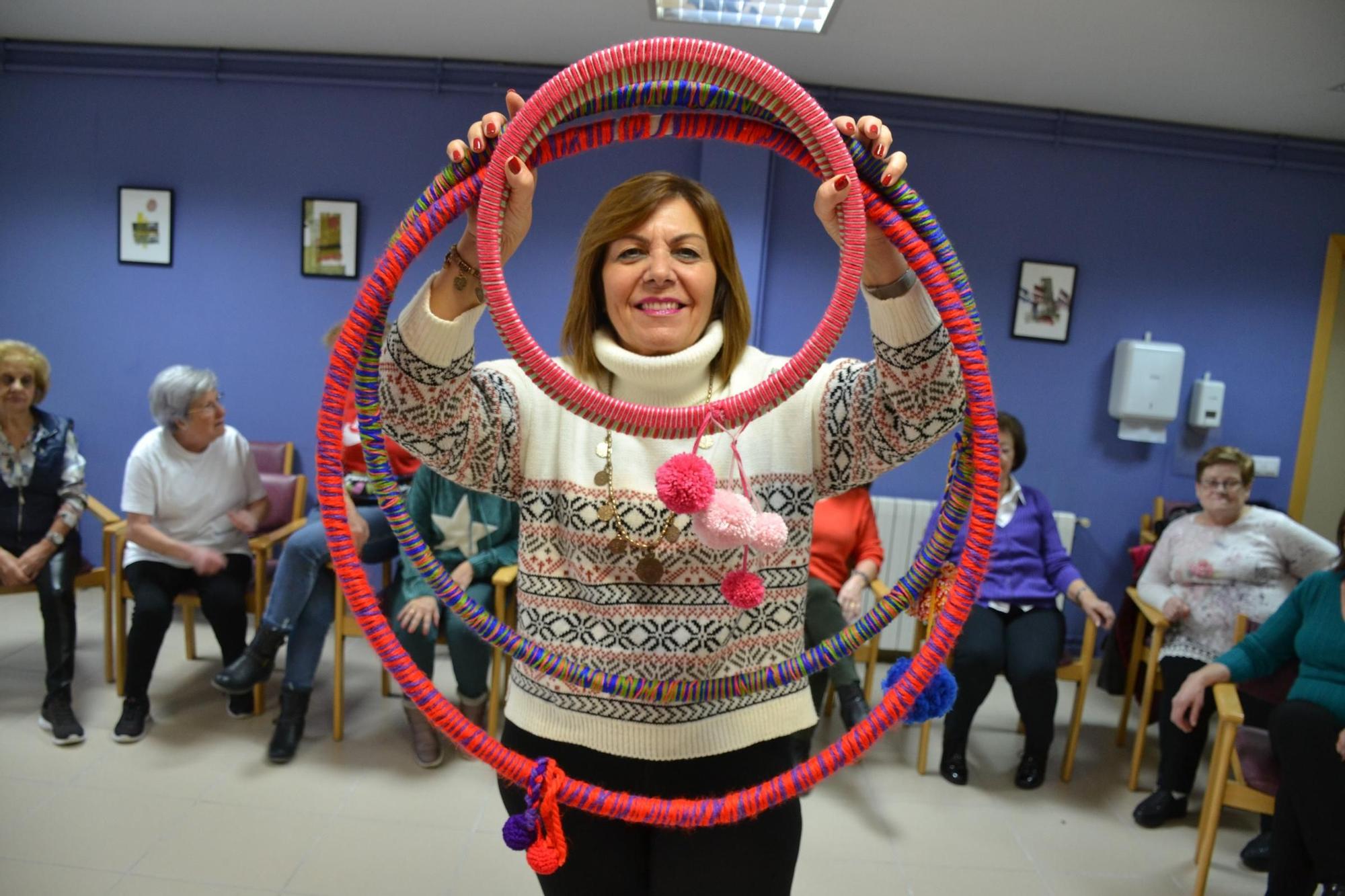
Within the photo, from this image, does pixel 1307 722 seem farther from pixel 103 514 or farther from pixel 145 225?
pixel 145 225

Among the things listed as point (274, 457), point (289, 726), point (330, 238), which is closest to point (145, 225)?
point (330, 238)

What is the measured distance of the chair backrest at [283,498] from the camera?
12.0 feet

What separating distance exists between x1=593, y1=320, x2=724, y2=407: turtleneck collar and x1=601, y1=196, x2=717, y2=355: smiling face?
0.07ft

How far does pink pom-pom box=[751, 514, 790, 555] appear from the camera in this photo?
1.02 m

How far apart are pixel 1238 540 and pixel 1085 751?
987 millimetres

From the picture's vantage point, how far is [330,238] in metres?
4.02

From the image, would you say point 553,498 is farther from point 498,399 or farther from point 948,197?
point 948,197

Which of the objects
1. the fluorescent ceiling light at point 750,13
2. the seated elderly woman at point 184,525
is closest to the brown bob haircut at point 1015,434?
the fluorescent ceiling light at point 750,13

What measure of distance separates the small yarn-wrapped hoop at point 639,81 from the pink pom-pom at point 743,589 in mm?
195

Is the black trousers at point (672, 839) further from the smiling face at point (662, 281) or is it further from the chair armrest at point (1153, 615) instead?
the chair armrest at point (1153, 615)

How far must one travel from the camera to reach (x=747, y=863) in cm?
116

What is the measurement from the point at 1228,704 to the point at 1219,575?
86cm

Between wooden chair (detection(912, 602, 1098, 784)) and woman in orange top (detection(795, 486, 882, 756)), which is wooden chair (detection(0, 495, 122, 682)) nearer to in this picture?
woman in orange top (detection(795, 486, 882, 756))

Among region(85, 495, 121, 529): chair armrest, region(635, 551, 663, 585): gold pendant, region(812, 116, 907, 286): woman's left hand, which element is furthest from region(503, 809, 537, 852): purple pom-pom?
region(85, 495, 121, 529): chair armrest
